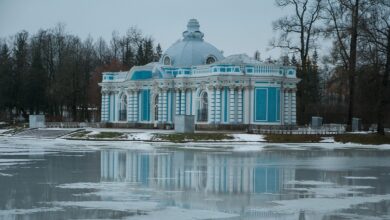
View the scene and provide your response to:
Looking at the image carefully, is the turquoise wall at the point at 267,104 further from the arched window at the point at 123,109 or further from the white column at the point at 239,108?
the arched window at the point at 123,109

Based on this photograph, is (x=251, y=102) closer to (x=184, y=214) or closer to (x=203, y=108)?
(x=203, y=108)

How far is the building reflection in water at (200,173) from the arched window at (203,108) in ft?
98.3

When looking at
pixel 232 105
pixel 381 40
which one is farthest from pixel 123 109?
pixel 381 40

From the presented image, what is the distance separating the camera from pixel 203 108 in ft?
197

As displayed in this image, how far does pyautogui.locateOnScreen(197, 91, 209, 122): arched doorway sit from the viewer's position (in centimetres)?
5984

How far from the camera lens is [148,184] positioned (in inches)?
733

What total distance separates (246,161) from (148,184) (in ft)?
34.1

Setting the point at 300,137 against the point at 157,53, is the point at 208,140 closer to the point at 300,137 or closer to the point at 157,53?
the point at 300,137

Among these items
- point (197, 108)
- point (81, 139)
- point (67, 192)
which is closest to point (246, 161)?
point (67, 192)

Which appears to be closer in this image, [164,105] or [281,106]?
[281,106]

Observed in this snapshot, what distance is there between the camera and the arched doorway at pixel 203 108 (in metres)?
59.8

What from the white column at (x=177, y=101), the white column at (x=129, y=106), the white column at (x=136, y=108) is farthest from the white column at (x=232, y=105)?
the white column at (x=129, y=106)

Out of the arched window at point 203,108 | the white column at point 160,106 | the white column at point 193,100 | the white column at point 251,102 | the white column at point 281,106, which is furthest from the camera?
the white column at point 160,106

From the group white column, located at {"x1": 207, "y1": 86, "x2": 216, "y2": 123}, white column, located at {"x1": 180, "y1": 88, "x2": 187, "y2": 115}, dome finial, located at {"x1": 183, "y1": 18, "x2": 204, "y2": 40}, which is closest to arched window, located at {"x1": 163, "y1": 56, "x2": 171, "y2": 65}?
dome finial, located at {"x1": 183, "y1": 18, "x2": 204, "y2": 40}
